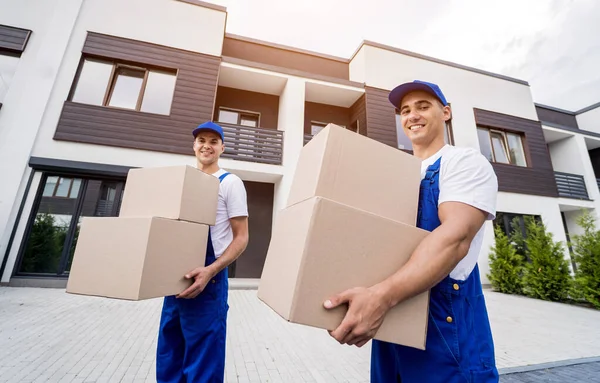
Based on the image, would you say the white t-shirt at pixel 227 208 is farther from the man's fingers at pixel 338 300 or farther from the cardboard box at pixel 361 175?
the man's fingers at pixel 338 300

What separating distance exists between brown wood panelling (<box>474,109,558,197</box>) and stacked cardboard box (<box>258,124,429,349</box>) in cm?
978

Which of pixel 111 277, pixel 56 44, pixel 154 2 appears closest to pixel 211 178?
pixel 111 277

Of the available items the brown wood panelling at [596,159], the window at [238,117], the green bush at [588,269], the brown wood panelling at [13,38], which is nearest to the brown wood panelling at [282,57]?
the window at [238,117]

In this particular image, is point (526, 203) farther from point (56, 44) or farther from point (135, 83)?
point (56, 44)

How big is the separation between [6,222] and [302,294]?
→ 24.7 ft

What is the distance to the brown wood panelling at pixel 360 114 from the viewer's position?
8.28m

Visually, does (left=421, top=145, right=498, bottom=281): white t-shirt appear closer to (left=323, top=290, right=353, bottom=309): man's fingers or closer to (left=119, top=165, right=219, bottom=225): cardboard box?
(left=323, top=290, right=353, bottom=309): man's fingers

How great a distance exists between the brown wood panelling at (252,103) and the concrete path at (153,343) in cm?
596

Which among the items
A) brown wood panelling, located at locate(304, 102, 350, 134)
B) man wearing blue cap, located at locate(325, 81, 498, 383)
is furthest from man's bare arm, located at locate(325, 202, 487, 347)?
brown wood panelling, located at locate(304, 102, 350, 134)

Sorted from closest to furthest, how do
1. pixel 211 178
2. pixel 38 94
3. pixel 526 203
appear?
pixel 211 178
pixel 38 94
pixel 526 203

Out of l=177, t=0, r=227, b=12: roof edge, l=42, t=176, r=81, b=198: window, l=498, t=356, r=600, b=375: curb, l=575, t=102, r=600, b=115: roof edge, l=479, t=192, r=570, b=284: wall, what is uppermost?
l=575, t=102, r=600, b=115: roof edge

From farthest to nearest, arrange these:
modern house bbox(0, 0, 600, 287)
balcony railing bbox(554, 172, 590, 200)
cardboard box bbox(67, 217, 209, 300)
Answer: balcony railing bbox(554, 172, 590, 200) → modern house bbox(0, 0, 600, 287) → cardboard box bbox(67, 217, 209, 300)

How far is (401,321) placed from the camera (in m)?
0.83

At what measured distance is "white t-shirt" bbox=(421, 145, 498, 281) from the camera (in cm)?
91
